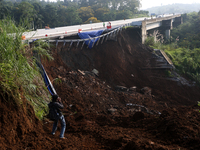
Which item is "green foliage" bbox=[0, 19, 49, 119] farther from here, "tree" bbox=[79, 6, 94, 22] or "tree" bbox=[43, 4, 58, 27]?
"tree" bbox=[79, 6, 94, 22]

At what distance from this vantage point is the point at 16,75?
18.4 ft

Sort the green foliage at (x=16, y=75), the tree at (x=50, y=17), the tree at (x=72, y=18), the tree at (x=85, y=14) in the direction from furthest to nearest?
the tree at (x=85, y=14) < the tree at (x=72, y=18) < the tree at (x=50, y=17) < the green foliage at (x=16, y=75)

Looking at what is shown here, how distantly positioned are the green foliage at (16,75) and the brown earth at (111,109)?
1.21 feet

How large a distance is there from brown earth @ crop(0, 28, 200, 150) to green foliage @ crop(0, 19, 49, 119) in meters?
0.37

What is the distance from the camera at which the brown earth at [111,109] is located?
15.3ft

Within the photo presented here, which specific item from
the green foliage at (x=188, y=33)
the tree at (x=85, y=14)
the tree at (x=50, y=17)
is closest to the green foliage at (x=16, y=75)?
the green foliage at (x=188, y=33)

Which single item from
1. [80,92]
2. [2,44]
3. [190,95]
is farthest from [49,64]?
[190,95]

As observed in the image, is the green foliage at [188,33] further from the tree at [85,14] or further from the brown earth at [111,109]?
the tree at [85,14]

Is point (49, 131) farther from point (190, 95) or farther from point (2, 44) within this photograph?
point (190, 95)

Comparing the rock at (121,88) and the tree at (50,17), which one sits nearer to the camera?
the rock at (121,88)

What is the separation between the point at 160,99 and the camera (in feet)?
43.2

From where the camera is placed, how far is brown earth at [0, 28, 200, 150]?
183 inches

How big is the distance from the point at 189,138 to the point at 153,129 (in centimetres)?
129

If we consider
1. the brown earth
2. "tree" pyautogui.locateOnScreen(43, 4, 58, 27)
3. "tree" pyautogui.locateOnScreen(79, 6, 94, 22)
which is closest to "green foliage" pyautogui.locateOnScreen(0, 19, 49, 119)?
the brown earth
